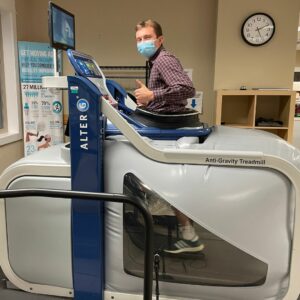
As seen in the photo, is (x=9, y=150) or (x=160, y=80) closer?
(x=160, y=80)

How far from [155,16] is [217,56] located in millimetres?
997

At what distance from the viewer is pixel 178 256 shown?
4.51 ft

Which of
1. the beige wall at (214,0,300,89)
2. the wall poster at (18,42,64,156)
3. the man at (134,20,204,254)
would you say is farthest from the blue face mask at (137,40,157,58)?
the wall poster at (18,42,64,156)

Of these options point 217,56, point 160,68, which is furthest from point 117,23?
point 160,68

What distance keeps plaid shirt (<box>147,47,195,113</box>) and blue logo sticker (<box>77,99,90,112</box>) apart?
47 cm

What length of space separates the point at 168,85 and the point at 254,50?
2.46 m

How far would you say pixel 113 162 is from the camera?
53.8 inches

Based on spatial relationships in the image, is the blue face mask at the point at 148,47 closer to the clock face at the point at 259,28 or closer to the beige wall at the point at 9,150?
the clock face at the point at 259,28

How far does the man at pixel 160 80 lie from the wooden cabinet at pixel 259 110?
194 cm

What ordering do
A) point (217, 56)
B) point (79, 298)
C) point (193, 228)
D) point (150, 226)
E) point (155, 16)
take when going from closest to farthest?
point (150, 226), point (193, 228), point (79, 298), point (217, 56), point (155, 16)

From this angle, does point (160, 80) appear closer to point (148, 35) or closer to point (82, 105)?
point (148, 35)

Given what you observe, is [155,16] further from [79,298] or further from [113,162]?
[79,298]

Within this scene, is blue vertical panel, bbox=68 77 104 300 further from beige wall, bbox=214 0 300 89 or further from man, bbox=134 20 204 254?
beige wall, bbox=214 0 300 89

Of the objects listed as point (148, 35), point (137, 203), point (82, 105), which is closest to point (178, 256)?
point (137, 203)
